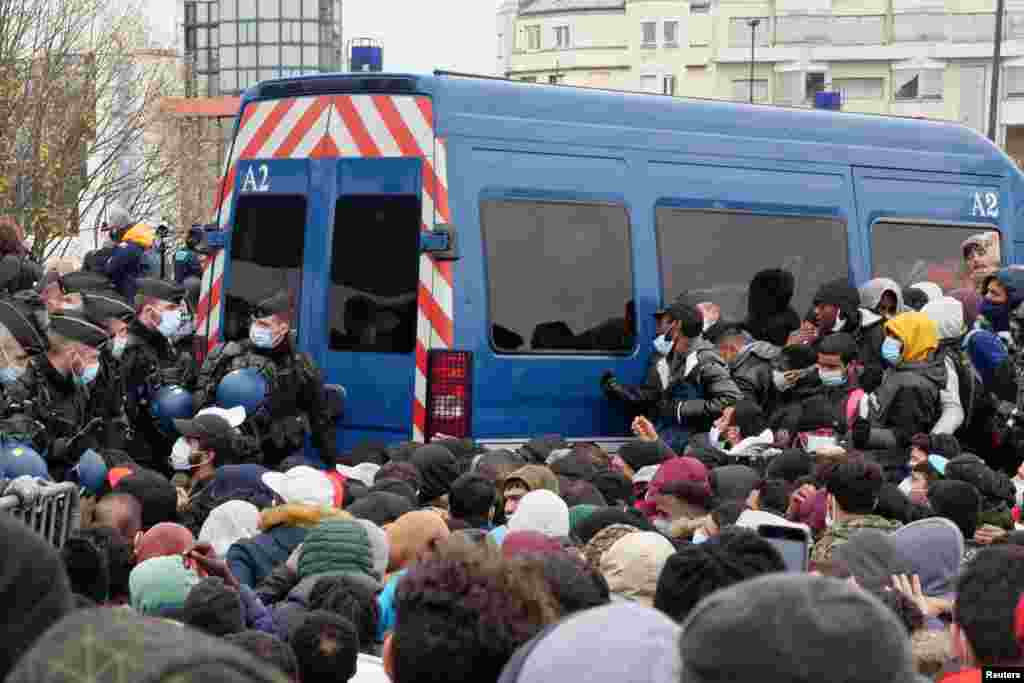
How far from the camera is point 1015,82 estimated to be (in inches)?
3433

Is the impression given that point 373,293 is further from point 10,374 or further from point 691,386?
point 10,374

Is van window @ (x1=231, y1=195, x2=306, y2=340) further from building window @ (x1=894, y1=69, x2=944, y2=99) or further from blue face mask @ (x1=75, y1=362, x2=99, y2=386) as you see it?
building window @ (x1=894, y1=69, x2=944, y2=99)

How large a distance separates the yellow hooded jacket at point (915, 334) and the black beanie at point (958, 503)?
2154 mm

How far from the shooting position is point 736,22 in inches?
3711

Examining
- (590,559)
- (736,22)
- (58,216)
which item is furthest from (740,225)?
(736,22)

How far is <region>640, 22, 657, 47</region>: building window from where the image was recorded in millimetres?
103750

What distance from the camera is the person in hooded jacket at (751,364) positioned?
1010 centimetres

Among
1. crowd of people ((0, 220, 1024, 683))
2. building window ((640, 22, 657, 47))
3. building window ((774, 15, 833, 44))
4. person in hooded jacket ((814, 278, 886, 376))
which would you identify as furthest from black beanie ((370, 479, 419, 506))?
building window ((640, 22, 657, 47))

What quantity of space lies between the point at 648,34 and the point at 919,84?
65.2 ft

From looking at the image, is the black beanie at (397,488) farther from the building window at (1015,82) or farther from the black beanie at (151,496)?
the building window at (1015,82)

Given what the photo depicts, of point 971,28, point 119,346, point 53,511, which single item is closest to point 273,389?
point 119,346

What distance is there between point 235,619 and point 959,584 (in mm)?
1854

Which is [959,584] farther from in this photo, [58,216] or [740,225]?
[58,216]

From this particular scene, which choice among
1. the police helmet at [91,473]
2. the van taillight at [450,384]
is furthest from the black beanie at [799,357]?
the police helmet at [91,473]
